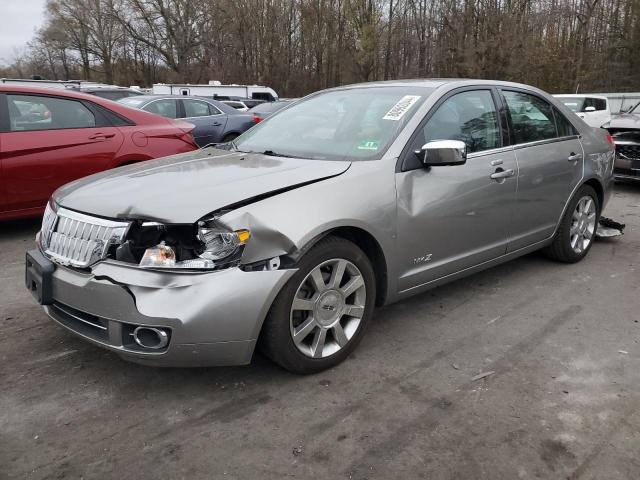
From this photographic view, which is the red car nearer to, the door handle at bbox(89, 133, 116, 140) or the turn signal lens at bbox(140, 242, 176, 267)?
the door handle at bbox(89, 133, 116, 140)

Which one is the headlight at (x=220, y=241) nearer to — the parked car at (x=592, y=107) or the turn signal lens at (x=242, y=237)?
the turn signal lens at (x=242, y=237)

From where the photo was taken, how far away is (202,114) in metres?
10.8

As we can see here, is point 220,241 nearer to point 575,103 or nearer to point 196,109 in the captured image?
point 196,109

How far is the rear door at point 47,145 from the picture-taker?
5.32 meters

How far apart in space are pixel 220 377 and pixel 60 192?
1.45 meters

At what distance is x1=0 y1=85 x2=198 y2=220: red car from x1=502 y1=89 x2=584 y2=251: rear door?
3982 mm

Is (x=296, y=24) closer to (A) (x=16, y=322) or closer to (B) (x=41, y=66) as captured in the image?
(B) (x=41, y=66)

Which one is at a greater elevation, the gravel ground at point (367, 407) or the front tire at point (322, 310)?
the front tire at point (322, 310)

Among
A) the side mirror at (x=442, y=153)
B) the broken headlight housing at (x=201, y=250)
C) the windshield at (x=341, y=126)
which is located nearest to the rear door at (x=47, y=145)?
the windshield at (x=341, y=126)

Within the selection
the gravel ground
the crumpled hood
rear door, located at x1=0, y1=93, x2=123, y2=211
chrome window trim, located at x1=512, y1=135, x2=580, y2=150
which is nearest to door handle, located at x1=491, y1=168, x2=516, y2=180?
chrome window trim, located at x1=512, y1=135, x2=580, y2=150

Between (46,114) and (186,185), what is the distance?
3.71 meters

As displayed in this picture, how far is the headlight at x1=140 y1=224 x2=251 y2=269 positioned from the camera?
250 cm

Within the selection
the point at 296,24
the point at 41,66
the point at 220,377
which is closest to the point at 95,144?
the point at 220,377

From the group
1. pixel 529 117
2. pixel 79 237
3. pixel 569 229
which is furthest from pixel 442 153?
pixel 569 229
